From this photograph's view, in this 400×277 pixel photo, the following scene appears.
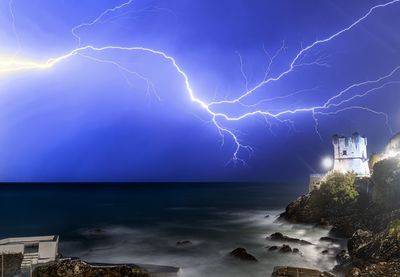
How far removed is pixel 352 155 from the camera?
50.0 meters

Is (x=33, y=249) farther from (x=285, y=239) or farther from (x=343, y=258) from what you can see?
(x=285, y=239)

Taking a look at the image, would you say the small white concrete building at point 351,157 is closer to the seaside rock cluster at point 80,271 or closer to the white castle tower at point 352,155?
the white castle tower at point 352,155

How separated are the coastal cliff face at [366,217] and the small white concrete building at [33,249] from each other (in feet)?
49.5

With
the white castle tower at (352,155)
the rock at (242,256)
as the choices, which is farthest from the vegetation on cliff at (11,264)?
the white castle tower at (352,155)

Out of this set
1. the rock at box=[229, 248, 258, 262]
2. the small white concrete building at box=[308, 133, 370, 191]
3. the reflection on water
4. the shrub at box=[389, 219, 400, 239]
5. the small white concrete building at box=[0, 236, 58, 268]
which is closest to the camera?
the small white concrete building at box=[0, 236, 58, 268]

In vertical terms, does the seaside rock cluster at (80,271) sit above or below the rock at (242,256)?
A: above

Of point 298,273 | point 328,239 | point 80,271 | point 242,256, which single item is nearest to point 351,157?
point 328,239

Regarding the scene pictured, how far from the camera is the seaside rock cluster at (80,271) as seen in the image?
16.4 meters

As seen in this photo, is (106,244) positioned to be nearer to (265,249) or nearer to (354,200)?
(265,249)

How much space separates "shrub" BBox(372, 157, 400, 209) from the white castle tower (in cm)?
1201

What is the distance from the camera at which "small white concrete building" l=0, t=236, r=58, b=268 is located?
17.3 metres

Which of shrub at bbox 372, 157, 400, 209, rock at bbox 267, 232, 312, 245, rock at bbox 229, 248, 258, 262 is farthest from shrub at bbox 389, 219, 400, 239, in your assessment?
shrub at bbox 372, 157, 400, 209

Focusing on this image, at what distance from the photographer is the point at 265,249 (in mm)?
31344

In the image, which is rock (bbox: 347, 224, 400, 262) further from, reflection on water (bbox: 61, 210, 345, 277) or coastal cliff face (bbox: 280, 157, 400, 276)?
reflection on water (bbox: 61, 210, 345, 277)
